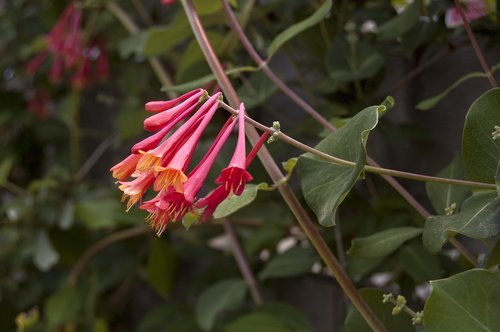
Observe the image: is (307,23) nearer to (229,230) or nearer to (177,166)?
(177,166)

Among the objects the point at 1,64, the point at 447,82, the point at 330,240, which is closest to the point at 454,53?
the point at 447,82

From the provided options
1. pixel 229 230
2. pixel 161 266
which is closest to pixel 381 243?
pixel 229 230

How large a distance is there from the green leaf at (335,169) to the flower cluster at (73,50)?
2.28 feet

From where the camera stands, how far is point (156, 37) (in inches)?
31.3

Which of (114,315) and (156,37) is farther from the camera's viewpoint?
(114,315)

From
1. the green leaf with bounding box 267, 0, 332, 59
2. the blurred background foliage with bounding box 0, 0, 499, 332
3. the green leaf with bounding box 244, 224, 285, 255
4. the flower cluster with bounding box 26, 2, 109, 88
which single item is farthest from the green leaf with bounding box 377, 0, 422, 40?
the flower cluster with bounding box 26, 2, 109, 88

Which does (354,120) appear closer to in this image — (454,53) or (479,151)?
(479,151)

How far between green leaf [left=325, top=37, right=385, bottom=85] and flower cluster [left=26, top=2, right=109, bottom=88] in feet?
1.60

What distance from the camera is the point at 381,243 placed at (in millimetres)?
568

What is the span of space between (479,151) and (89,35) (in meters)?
0.85

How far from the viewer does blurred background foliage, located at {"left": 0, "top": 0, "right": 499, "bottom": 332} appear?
76 centimetres

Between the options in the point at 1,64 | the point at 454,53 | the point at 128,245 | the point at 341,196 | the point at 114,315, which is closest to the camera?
the point at 341,196

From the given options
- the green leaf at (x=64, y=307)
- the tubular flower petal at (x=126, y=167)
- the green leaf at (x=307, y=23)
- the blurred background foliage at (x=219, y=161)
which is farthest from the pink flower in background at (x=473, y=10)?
the green leaf at (x=64, y=307)

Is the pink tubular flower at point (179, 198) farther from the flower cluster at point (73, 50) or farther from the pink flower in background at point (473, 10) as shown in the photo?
the flower cluster at point (73, 50)
